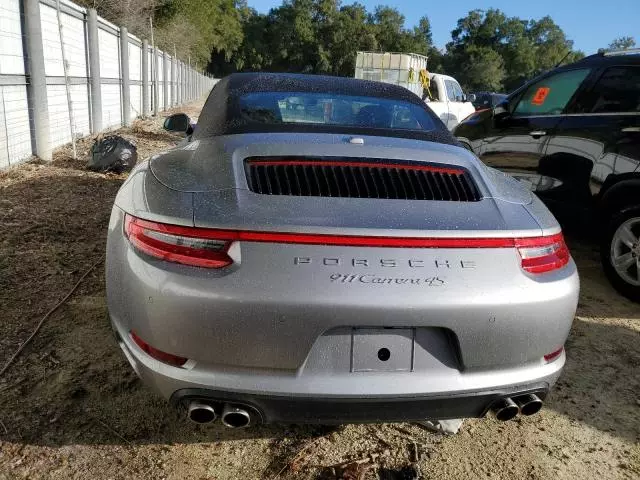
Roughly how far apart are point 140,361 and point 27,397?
Result: 992 mm

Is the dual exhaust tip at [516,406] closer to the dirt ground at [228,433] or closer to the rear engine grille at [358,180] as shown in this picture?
the dirt ground at [228,433]

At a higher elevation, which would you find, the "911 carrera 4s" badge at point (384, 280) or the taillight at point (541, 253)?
the taillight at point (541, 253)

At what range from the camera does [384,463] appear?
228 centimetres

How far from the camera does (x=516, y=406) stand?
2.02 meters

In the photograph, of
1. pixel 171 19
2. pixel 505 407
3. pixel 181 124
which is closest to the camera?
pixel 505 407

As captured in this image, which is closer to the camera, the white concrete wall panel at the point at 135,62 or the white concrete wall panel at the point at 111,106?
the white concrete wall panel at the point at 111,106

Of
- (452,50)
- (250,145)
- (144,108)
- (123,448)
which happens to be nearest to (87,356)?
(123,448)

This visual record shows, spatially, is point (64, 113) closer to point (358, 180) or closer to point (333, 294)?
point (358, 180)

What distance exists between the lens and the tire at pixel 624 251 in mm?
Answer: 4012

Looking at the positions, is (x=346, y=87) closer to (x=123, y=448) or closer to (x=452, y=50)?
(x=123, y=448)

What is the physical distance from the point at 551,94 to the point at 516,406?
13.0 ft

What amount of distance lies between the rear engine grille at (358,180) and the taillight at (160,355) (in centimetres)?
64

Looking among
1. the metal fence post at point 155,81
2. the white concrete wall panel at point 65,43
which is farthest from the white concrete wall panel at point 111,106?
the metal fence post at point 155,81

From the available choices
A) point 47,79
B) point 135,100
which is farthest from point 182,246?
point 135,100
